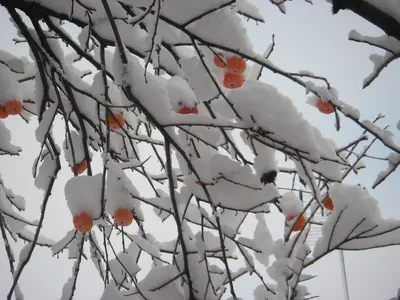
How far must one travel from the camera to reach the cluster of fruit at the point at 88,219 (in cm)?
112

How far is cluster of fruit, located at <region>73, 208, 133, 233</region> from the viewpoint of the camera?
1116mm

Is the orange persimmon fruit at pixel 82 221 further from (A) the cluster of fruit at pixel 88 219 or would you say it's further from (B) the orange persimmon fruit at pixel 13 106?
(B) the orange persimmon fruit at pixel 13 106

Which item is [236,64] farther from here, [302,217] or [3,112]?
[3,112]

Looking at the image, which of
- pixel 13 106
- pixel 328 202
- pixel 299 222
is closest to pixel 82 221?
pixel 13 106

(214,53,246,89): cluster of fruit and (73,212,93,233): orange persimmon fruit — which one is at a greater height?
(214,53,246,89): cluster of fruit

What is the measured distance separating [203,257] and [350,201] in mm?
488

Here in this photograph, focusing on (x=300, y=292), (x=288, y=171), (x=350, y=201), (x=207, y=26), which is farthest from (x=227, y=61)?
(x=300, y=292)

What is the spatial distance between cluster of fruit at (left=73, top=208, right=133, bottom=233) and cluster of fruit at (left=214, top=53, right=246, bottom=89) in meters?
0.49

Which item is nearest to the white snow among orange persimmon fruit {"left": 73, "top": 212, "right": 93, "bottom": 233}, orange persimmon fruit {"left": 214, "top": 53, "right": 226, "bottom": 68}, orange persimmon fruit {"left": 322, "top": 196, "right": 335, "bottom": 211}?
orange persimmon fruit {"left": 73, "top": 212, "right": 93, "bottom": 233}

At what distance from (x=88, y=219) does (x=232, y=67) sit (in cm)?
60

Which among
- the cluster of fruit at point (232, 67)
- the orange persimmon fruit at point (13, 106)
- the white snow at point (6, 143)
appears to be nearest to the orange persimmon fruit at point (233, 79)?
the cluster of fruit at point (232, 67)

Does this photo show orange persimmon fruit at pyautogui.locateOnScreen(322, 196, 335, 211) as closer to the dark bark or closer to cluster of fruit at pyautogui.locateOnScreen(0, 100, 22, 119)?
the dark bark

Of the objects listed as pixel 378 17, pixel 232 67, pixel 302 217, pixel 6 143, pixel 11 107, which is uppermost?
pixel 6 143

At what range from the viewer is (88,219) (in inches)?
44.1
